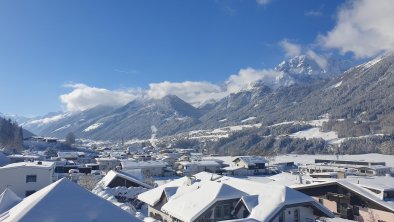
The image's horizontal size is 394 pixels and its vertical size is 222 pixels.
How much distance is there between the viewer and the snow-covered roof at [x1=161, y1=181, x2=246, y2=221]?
94.1 ft

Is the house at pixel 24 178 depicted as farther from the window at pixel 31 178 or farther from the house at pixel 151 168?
the house at pixel 151 168

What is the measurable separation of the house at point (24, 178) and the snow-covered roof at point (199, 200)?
28140 millimetres

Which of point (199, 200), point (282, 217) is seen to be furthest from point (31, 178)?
point (282, 217)

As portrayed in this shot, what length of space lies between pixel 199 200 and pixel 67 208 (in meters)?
15.7

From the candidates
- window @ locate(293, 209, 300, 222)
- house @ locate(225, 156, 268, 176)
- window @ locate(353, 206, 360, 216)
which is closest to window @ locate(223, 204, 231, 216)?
window @ locate(293, 209, 300, 222)

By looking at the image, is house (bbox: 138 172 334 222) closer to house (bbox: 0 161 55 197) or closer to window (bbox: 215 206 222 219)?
window (bbox: 215 206 222 219)

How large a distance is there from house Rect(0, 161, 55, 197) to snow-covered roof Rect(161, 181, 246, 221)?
92.3ft

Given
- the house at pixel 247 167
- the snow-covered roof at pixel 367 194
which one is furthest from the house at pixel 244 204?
the house at pixel 247 167

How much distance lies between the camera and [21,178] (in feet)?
172

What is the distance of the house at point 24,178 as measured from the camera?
52.1 metres

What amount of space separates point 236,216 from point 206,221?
2575 mm

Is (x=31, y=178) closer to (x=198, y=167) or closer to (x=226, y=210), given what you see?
(x=226, y=210)

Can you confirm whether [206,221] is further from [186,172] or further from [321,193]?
[186,172]

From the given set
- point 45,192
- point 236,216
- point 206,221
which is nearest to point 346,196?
point 236,216
